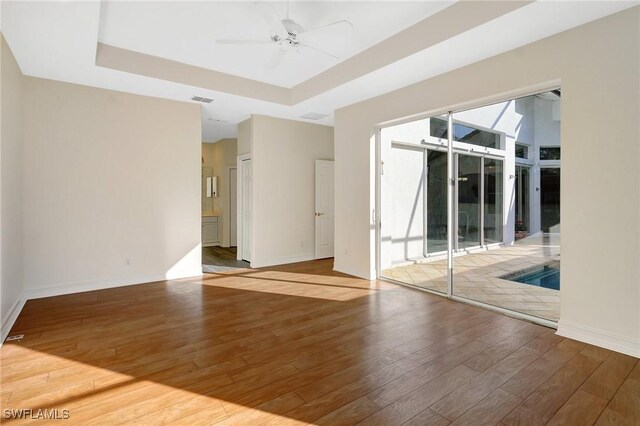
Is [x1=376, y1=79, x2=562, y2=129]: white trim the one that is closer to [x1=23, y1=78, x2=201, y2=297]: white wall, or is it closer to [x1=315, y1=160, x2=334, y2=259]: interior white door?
[x1=315, y1=160, x2=334, y2=259]: interior white door

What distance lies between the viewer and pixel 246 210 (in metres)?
7.00

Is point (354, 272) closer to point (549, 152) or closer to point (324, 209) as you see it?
point (324, 209)

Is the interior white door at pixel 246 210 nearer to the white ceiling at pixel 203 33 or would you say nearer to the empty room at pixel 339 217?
the empty room at pixel 339 217

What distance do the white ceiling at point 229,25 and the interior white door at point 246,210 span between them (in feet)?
8.64

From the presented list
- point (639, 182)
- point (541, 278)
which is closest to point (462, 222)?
point (541, 278)

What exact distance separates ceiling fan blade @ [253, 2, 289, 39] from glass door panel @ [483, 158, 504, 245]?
3067 mm

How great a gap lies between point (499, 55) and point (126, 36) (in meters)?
4.15

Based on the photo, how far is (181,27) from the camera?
3.55 metres

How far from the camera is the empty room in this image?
2354 millimetres

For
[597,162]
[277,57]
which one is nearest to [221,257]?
[277,57]

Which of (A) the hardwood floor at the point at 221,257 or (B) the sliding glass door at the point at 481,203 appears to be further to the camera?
(A) the hardwood floor at the point at 221,257

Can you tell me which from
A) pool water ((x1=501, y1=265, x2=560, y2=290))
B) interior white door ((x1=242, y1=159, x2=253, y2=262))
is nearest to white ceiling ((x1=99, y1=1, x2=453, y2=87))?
interior white door ((x1=242, y1=159, x2=253, y2=262))

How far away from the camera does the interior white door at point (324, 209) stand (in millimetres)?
7188

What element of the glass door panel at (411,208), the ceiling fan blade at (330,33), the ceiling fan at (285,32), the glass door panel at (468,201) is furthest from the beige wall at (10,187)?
the glass door panel at (468,201)
